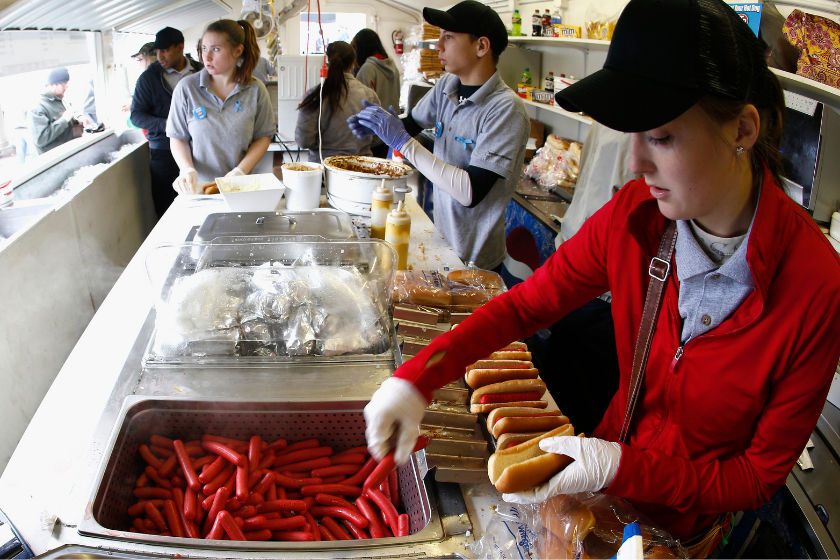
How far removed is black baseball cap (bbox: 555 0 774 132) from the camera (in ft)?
2.67

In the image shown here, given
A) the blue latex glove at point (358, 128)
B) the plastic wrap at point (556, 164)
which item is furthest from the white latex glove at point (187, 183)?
the plastic wrap at point (556, 164)

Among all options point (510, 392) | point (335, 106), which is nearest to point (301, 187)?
point (335, 106)

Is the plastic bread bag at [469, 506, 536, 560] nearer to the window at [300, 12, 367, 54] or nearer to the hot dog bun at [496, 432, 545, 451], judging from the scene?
the hot dog bun at [496, 432, 545, 451]

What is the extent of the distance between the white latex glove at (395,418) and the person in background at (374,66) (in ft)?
15.0

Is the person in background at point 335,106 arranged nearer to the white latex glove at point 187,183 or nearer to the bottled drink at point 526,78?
the white latex glove at point 187,183

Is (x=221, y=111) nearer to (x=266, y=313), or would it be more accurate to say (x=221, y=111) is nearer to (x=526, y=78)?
(x=266, y=313)

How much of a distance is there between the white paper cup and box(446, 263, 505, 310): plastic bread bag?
3.75ft

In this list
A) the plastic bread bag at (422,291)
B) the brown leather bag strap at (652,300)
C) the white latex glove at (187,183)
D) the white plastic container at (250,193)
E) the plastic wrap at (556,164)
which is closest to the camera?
the brown leather bag strap at (652,300)

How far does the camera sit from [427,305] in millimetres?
1860

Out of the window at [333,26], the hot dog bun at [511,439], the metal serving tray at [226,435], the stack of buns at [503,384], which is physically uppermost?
the window at [333,26]

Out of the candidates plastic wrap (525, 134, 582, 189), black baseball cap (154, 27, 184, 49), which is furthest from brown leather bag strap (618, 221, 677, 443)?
black baseball cap (154, 27, 184, 49)

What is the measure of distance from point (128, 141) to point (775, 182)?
19.0 ft

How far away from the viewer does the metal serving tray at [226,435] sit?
1095mm

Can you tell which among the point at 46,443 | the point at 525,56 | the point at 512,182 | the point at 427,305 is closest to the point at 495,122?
the point at 512,182
